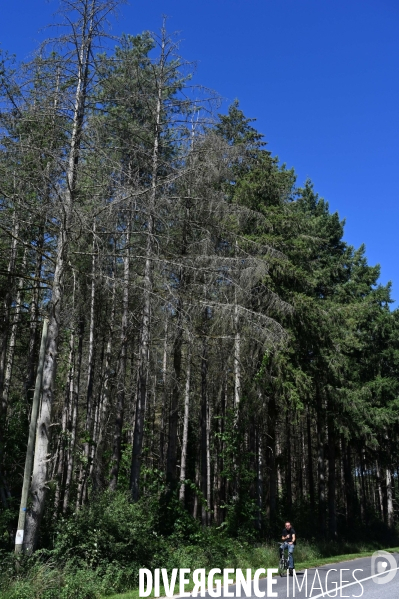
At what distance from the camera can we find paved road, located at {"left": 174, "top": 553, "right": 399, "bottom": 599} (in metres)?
10.2

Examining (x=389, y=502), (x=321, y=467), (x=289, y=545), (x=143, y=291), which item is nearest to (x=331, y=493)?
(x=321, y=467)

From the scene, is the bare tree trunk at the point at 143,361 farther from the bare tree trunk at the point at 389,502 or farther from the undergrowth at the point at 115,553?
the bare tree trunk at the point at 389,502

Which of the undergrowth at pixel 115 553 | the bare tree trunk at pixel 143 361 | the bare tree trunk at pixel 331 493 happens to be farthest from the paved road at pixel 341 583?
the bare tree trunk at pixel 331 493

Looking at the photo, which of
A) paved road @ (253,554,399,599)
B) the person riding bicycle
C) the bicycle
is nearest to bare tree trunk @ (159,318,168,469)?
the person riding bicycle

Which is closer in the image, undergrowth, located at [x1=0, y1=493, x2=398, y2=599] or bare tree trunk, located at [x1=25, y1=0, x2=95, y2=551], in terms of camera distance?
undergrowth, located at [x1=0, y1=493, x2=398, y2=599]

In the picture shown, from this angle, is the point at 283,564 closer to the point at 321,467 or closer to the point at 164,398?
the point at 164,398

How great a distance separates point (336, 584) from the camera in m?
11.9

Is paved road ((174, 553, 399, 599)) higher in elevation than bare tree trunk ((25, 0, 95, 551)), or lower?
lower

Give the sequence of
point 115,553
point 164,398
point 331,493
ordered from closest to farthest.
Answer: point 115,553 → point 164,398 → point 331,493

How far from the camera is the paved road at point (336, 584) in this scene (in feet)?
33.6

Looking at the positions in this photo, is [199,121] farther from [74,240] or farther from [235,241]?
[74,240]

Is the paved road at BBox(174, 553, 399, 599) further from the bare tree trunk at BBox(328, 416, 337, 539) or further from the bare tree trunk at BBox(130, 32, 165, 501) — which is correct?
the bare tree trunk at BBox(328, 416, 337, 539)

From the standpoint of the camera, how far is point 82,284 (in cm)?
1201

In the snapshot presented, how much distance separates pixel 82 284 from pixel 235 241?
7809 mm
